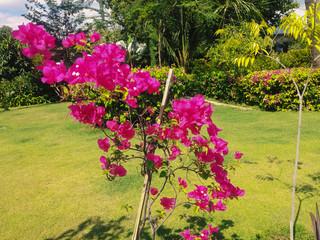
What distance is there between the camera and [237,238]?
2682mm

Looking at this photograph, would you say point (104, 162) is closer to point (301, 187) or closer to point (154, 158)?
point (154, 158)

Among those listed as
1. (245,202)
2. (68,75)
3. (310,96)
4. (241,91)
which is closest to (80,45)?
(68,75)

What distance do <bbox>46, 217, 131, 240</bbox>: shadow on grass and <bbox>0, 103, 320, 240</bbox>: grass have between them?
0.01 m

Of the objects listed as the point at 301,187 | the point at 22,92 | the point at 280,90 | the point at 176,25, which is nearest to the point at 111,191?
the point at 301,187

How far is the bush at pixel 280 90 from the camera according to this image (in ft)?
26.9

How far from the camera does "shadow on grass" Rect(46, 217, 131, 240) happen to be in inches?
110

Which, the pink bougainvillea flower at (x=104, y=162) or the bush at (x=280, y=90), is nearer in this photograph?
the pink bougainvillea flower at (x=104, y=162)

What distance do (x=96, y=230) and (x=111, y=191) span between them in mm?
857

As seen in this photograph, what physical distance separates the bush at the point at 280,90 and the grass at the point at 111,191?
2.05m

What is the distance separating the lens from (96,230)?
2896mm

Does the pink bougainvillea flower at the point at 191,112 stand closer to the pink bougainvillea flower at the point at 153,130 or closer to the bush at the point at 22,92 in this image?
the pink bougainvillea flower at the point at 153,130

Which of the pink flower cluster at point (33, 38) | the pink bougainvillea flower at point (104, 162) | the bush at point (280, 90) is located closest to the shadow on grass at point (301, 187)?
the pink bougainvillea flower at point (104, 162)

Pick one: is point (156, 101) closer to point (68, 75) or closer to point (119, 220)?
point (119, 220)

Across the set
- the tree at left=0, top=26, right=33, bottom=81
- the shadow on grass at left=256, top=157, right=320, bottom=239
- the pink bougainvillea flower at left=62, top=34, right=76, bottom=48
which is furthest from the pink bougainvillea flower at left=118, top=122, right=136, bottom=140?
the tree at left=0, top=26, right=33, bottom=81
